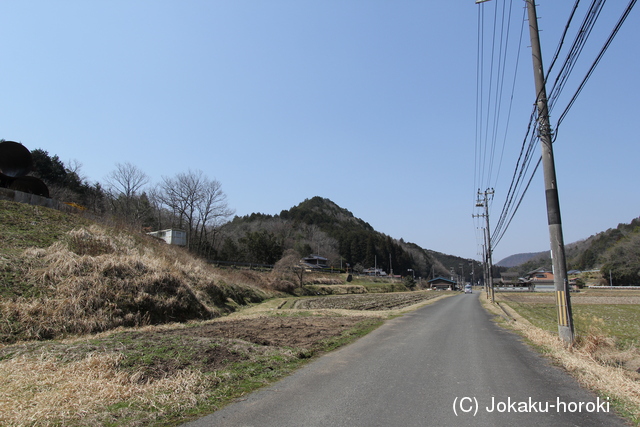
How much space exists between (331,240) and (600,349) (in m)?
113

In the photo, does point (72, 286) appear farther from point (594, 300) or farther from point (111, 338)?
point (594, 300)

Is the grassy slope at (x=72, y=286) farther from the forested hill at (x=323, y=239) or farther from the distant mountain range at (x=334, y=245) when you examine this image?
the forested hill at (x=323, y=239)

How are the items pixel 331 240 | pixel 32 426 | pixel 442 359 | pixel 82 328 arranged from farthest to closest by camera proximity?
pixel 331 240 < pixel 82 328 < pixel 442 359 < pixel 32 426

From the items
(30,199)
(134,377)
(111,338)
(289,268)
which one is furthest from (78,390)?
(289,268)

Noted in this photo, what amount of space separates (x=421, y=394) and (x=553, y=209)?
24.9 feet

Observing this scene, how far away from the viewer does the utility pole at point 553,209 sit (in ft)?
32.3

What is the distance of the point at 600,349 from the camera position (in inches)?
344

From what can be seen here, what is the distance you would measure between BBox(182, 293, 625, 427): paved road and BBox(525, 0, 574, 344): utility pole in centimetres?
148

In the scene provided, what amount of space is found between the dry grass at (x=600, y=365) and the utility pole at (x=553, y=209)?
521 mm

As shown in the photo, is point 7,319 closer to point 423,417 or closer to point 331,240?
point 423,417

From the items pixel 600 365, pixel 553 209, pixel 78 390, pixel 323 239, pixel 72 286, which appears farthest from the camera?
pixel 323 239

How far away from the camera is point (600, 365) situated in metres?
7.48

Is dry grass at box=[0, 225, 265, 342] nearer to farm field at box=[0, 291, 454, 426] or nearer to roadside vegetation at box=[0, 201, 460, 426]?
roadside vegetation at box=[0, 201, 460, 426]

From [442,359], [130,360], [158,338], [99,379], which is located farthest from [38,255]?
[442,359]
